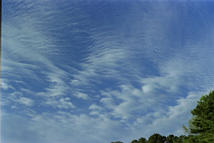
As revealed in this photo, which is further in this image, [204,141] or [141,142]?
[141,142]

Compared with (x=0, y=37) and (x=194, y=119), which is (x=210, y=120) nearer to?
(x=194, y=119)

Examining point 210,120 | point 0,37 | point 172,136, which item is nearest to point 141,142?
point 172,136

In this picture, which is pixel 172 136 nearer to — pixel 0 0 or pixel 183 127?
pixel 183 127

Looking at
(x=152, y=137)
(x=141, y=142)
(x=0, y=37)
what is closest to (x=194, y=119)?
(x=0, y=37)

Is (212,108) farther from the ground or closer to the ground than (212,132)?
farther from the ground

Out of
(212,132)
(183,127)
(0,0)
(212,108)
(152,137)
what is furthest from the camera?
(152,137)

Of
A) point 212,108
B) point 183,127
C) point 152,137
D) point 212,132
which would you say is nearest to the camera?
point 212,132

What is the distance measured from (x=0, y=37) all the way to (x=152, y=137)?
82300 mm

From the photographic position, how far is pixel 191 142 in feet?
123

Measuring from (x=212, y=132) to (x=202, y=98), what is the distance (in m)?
6.16

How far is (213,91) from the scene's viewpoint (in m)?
37.2

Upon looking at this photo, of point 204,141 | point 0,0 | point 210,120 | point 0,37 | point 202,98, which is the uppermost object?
point 202,98

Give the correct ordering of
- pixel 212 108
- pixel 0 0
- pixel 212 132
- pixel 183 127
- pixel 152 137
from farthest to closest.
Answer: pixel 152 137 < pixel 183 127 < pixel 212 108 < pixel 212 132 < pixel 0 0

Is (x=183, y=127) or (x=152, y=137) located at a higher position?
(x=152, y=137)
